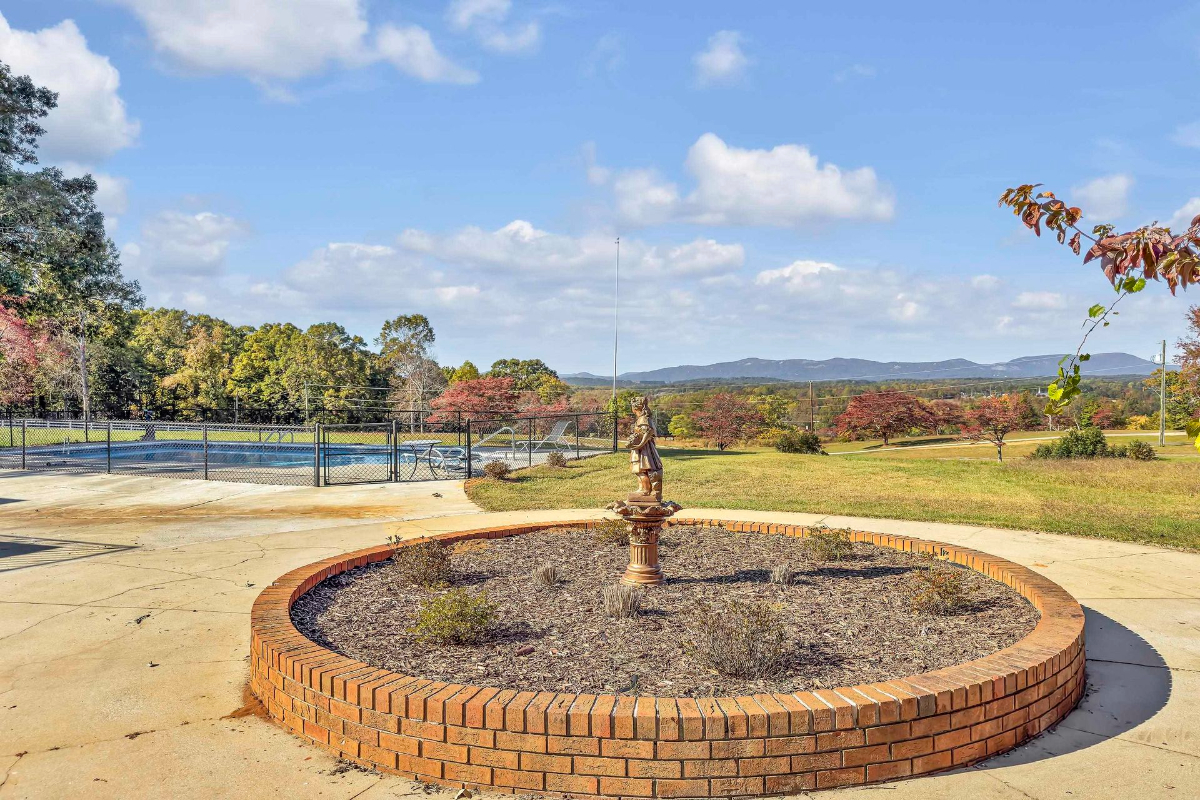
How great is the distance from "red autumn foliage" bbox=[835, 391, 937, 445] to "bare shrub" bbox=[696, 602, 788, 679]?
24.0 m

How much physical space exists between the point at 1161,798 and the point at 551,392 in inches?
1114

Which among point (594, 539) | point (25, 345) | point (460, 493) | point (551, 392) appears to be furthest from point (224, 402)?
point (594, 539)

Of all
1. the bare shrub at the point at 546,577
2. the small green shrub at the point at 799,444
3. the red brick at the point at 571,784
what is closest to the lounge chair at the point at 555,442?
the small green shrub at the point at 799,444

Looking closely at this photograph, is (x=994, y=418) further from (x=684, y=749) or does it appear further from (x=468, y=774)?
(x=468, y=774)

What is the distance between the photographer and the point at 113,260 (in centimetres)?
1792

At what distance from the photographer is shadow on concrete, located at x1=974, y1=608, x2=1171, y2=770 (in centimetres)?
319

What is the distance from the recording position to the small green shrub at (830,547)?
5.95 metres

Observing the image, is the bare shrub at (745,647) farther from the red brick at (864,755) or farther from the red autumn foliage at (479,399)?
the red autumn foliage at (479,399)

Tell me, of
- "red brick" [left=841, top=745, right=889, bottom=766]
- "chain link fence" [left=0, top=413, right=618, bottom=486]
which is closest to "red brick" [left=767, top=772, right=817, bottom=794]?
"red brick" [left=841, top=745, right=889, bottom=766]

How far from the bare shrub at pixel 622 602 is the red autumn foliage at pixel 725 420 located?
64.6 feet

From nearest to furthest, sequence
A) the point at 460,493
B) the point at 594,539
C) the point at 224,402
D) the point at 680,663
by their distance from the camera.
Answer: the point at 680,663
the point at 594,539
the point at 460,493
the point at 224,402

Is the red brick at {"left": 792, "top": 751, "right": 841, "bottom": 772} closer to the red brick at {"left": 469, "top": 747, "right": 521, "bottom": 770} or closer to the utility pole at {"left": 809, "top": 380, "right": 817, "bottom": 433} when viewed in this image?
the red brick at {"left": 469, "top": 747, "right": 521, "bottom": 770}

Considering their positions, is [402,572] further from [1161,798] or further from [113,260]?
[113,260]

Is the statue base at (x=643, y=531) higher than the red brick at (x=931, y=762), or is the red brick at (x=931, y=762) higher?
the statue base at (x=643, y=531)
